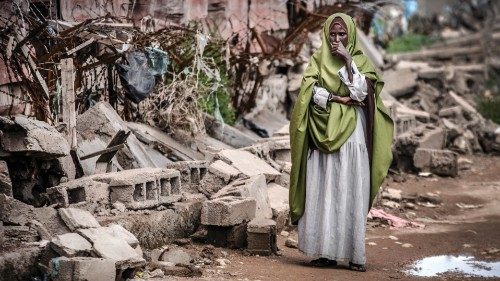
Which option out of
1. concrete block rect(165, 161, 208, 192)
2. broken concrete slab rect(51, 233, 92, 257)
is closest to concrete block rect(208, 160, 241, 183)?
concrete block rect(165, 161, 208, 192)

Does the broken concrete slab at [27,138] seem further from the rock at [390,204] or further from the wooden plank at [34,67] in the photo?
the rock at [390,204]

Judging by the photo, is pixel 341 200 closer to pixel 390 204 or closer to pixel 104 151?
pixel 104 151

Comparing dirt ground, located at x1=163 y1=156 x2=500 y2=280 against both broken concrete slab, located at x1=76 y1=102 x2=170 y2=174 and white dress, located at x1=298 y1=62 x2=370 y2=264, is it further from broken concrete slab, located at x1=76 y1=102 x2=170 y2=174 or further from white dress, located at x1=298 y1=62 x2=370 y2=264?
broken concrete slab, located at x1=76 y1=102 x2=170 y2=174

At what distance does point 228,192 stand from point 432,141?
22.7 ft

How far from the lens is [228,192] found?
29.1 ft

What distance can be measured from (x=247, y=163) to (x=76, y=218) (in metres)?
2.88

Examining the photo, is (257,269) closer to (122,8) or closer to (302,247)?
(302,247)

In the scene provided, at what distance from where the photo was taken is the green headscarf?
8.04 metres

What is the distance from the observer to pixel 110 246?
6.83 meters

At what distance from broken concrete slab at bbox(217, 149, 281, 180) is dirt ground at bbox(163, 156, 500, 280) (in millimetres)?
651

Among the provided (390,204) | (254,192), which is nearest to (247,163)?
(254,192)

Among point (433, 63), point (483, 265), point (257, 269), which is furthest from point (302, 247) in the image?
point (433, 63)

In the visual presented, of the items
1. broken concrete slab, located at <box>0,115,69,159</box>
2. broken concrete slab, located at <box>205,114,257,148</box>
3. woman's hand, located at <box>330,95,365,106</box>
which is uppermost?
woman's hand, located at <box>330,95,365,106</box>

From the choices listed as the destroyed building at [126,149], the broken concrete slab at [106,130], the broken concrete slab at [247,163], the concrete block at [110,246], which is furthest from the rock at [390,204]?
the concrete block at [110,246]
